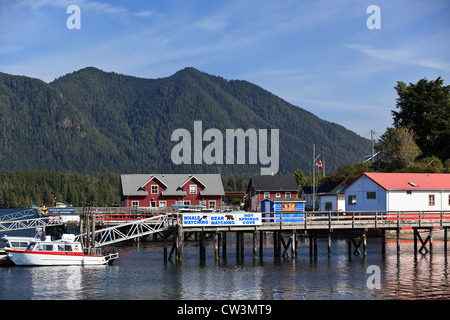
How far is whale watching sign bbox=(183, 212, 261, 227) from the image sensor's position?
159ft

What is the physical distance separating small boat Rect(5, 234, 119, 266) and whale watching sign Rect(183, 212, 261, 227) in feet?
24.2

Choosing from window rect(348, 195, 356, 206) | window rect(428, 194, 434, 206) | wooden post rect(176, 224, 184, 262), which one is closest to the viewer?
wooden post rect(176, 224, 184, 262)

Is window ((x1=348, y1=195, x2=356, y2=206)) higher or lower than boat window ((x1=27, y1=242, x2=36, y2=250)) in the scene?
higher

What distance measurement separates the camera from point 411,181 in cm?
7169

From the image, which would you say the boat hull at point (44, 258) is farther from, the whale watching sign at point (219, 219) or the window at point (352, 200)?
the window at point (352, 200)

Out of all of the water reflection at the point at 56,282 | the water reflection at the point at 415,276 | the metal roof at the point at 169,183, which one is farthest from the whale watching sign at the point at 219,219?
the metal roof at the point at 169,183

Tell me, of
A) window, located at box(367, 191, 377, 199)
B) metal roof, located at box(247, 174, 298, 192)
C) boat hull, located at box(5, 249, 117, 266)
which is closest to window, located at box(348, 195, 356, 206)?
window, located at box(367, 191, 377, 199)

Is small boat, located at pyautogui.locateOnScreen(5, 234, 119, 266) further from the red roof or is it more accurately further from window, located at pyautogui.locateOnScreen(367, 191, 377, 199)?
the red roof

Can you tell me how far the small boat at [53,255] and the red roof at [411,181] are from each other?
37121 mm

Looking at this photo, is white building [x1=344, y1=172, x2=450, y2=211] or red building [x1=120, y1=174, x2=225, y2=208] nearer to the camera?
white building [x1=344, y1=172, x2=450, y2=211]

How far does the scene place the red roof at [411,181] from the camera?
69812 millimetres
